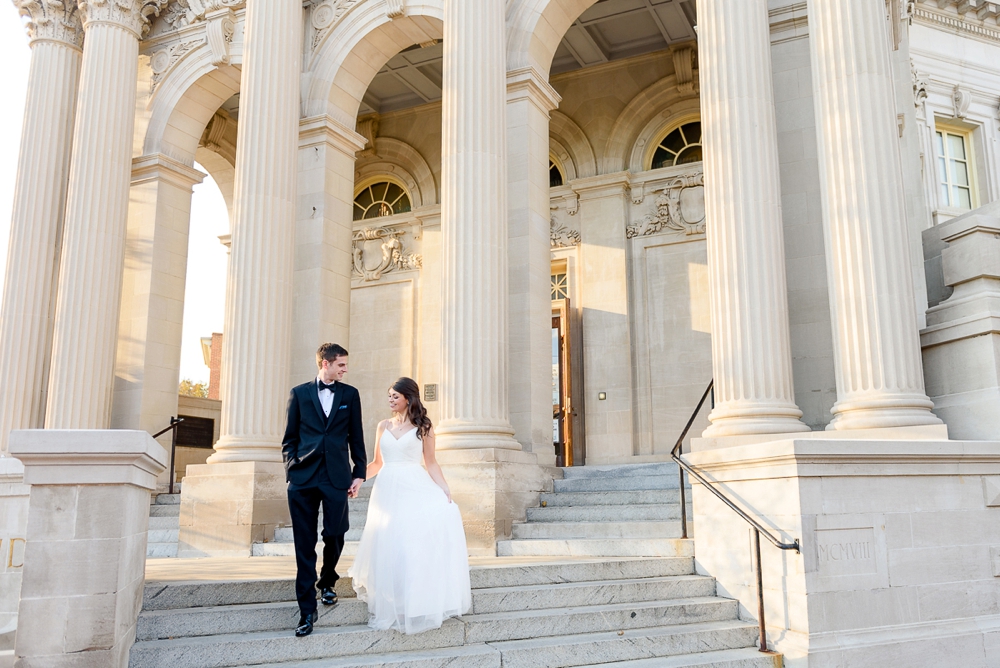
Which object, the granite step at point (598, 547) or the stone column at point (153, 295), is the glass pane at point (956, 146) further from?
the stone column at point (153, 295)

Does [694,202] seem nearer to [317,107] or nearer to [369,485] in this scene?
[317,107]

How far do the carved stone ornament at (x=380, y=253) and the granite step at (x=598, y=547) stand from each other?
32.9 ft

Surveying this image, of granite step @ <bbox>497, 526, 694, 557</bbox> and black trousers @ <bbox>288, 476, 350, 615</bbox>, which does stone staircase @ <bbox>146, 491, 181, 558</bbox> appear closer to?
granite step @ <bbox>497, 526, 694, 557</bbox>

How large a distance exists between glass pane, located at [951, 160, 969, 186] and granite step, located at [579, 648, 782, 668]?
48.2 ft

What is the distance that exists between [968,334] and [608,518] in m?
4.47

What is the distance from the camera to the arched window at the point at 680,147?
678 inches

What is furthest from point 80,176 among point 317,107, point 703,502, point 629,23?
point 703,502

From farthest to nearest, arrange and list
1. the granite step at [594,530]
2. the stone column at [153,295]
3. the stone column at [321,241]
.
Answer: the stone column at [153,295] → the stone column at [321,241] → the granite step at [594,530]

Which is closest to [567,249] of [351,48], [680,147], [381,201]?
[680,147]

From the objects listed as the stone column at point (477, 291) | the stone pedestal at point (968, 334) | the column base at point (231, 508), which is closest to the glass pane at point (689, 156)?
the stone column at point (477, 291)

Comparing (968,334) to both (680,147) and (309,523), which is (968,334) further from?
(680,147)

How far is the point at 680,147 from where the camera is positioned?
17.4 meters

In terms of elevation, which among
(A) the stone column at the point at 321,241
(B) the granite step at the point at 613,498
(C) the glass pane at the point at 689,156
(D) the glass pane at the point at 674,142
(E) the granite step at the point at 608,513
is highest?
(D) the glass pane at the point at 674,142

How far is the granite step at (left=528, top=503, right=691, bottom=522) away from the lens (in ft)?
32.8
